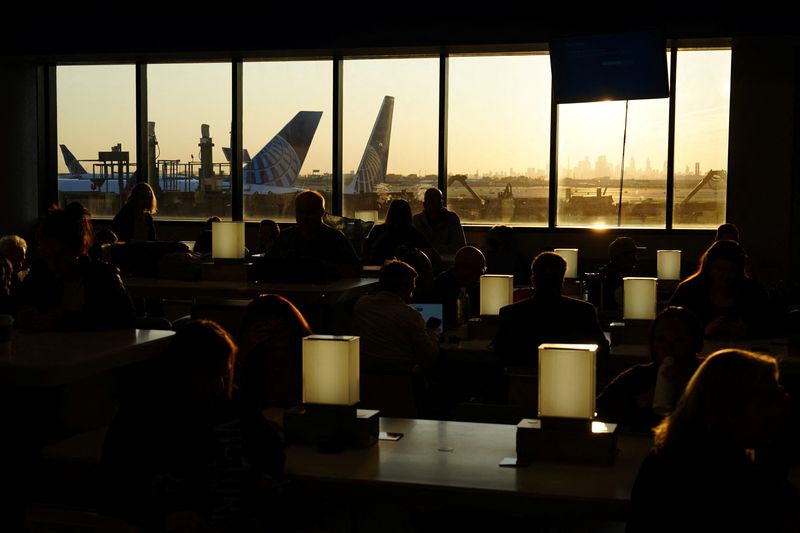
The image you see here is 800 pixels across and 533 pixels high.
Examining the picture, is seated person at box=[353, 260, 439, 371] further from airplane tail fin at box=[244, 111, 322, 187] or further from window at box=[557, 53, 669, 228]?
airplane tail fin at box=[244, 111, 322, 187]

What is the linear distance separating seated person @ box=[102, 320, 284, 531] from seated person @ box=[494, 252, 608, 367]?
8.78ft

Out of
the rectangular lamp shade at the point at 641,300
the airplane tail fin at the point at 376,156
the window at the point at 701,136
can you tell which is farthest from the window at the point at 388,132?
the rectangular lamp shade at the point at 641,300

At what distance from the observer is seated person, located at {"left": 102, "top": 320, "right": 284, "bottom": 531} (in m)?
2.96

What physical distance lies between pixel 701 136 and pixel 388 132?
3.89m

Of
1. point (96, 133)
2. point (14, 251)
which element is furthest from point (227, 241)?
point (96, 133)

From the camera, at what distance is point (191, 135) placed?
46.1 feet

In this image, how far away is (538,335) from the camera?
18.3 feet

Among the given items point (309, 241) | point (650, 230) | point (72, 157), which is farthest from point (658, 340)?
point (72, 157)

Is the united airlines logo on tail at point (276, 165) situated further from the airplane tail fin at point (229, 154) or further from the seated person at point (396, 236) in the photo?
the seated person at point (396, 236)

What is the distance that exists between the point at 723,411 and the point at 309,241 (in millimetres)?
5008

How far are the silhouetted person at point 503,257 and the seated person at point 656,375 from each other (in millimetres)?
4612

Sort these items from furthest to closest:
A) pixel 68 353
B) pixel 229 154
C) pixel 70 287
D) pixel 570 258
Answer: pixel 229 154 < pixel 570 258 < pixel 70 287 < pixel 68 353

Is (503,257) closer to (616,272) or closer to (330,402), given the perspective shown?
(616,272)

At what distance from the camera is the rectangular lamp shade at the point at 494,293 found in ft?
21.5
